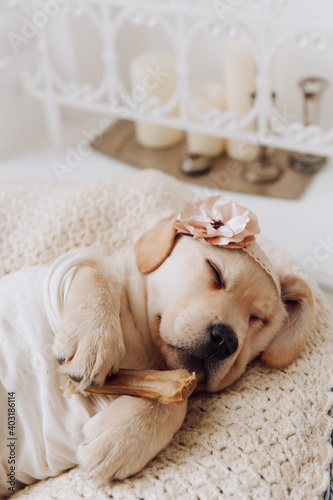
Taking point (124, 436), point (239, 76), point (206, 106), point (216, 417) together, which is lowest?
point (216, 417)

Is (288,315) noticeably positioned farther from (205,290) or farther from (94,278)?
(94,278)

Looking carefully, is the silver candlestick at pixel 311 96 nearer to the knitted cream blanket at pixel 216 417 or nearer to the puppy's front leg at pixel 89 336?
the knitted cream blanket at pixel 216 417

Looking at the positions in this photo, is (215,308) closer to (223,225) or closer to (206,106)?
(223,225)

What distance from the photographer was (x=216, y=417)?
120 centimetres

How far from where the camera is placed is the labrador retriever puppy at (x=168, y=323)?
106 cm

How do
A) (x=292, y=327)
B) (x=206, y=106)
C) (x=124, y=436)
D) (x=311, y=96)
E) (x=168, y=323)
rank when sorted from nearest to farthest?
(x=124, y=436) → (x=168, y=323) → (x=292, y=327) → (x=311, y=96) → (x=206, y=106)

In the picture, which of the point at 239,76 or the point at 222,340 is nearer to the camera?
the point at 222,340

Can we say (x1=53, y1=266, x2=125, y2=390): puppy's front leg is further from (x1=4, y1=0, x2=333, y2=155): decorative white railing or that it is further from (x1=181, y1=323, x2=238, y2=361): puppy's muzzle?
(x1=4, y1=0, x2=333, y2=155): decorative white railing

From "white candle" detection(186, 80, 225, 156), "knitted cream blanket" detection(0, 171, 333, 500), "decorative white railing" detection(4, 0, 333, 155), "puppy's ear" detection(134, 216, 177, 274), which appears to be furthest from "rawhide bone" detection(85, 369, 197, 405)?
"white candle" detection(186, 80, 225, 156)

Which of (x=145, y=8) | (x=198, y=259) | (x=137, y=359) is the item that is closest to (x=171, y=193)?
(x=198, y=259)

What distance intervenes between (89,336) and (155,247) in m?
0.31

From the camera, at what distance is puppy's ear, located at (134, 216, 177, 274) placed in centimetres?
129

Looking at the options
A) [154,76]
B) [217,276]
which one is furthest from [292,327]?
[154,76]

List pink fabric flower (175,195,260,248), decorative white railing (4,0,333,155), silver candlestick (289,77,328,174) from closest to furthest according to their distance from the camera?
pink fabric flower (175,195,260,248) < decorative white railing (4,0,333,155) < silver candlestick (289,77,328,174)
